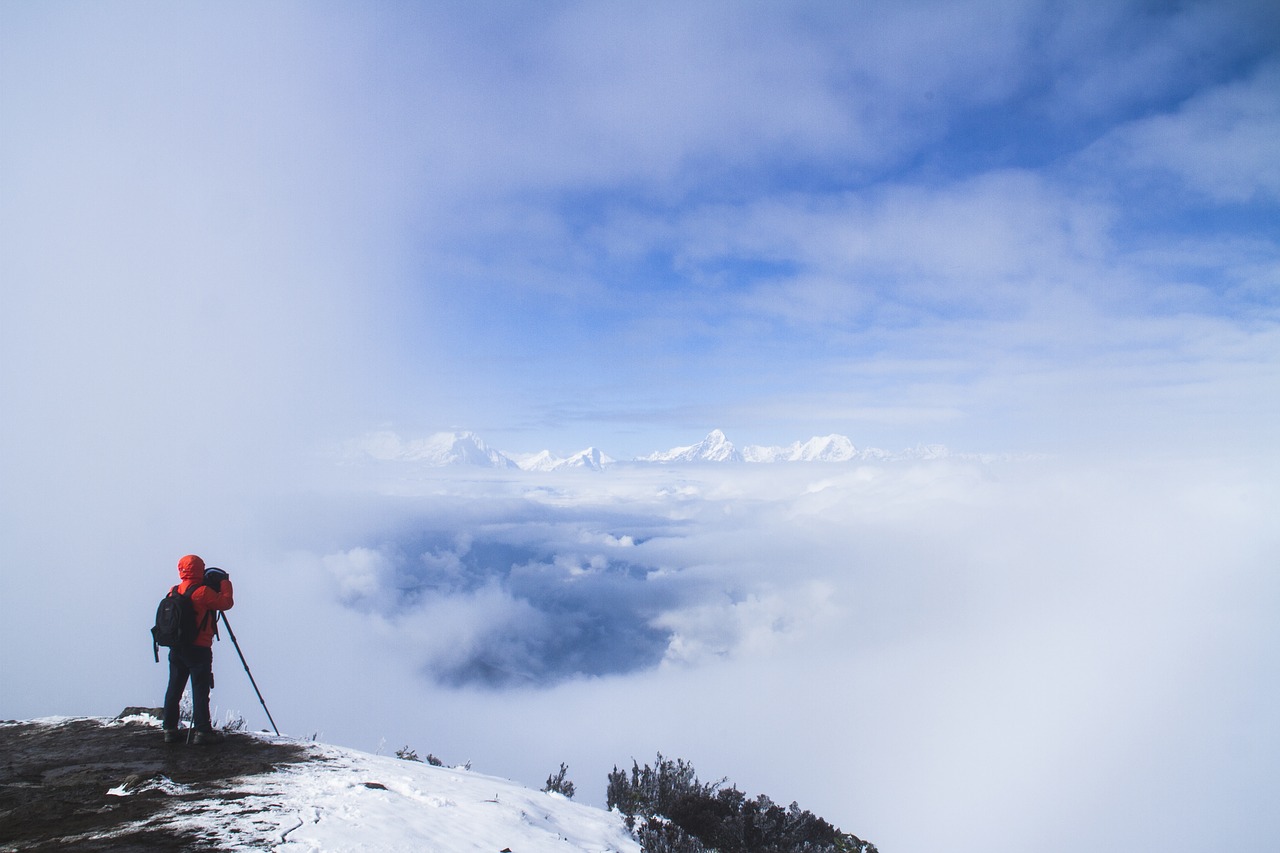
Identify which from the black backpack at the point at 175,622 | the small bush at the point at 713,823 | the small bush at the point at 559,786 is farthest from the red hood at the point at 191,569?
the small bush at the point at 559,786

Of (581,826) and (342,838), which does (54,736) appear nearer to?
(342,838)

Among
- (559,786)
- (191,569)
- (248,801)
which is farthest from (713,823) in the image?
(191,569)

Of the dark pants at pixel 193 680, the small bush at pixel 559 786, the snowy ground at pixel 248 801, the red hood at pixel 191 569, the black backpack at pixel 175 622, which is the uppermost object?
the red hood at pixel 191 569

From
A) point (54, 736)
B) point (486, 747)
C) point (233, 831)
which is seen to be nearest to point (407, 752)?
point (54, 736)

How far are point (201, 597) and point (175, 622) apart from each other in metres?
0.41

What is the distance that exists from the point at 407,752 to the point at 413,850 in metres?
8.88

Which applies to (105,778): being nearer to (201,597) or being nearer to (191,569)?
(201,597)

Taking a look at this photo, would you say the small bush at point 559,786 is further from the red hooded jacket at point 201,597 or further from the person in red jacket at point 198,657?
the red hooded jacket at point 201,597

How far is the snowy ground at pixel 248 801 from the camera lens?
5570 mm

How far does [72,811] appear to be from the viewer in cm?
588

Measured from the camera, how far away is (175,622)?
7820 millimetres

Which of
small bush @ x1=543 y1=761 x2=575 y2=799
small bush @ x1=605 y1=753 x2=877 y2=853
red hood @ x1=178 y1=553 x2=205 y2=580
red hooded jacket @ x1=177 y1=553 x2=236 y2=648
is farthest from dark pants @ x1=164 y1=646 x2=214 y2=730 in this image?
small bush @ x1=543 y1=761 x2=575 y2=799

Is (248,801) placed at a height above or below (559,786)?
above

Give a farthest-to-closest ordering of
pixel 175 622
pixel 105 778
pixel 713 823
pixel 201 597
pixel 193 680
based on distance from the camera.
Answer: pixel 713 823, pixel 193 680, pixel 201 597, pixel 175 622, pixel 105 778
